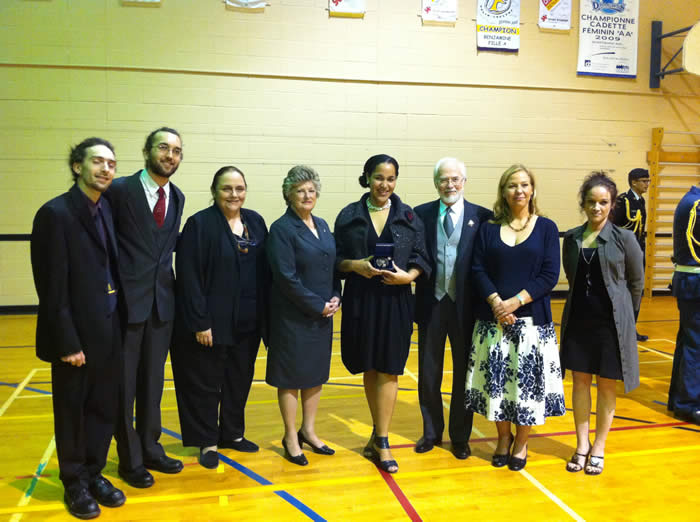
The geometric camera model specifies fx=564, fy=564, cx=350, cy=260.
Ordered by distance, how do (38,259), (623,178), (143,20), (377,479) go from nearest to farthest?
1. (38,259)
2. (377,479)
3. (143,20)
4. (623,178)

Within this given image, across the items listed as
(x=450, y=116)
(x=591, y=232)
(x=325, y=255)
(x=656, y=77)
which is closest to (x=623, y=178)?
(x=656, y=77)

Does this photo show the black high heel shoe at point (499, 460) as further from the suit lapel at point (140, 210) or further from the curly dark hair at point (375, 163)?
the suit lapel at point (140, 210)

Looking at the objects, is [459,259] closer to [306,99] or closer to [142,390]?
[142,390]

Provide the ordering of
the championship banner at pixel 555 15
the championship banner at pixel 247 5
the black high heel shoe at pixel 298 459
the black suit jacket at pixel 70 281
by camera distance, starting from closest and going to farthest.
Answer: the black suit jacket at pixel 70 281
the black high heel shoe at pixel 298 459
the championship banner at pixel 247 5
the championship banner at pixel 555 15

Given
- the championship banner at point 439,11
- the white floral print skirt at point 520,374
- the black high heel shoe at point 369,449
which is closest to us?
the white floral print skirt at point 520,374

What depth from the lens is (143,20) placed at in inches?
271

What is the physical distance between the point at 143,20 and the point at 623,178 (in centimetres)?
695

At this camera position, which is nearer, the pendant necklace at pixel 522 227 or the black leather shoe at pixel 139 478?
the black leather shoe at pixel 139 478

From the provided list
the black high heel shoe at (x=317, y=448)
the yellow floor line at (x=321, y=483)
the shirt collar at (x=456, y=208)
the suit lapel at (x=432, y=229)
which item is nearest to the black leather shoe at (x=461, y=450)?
the yellow floor line at (x=321, y=483)

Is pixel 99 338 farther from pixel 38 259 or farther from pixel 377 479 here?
pixel 377 479

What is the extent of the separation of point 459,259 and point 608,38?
260 inches

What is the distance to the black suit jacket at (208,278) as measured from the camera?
2.92 metres

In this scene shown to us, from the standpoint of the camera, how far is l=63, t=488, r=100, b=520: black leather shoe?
99.1 inches

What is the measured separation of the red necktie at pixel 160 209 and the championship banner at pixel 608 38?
→ 703 centimetres
